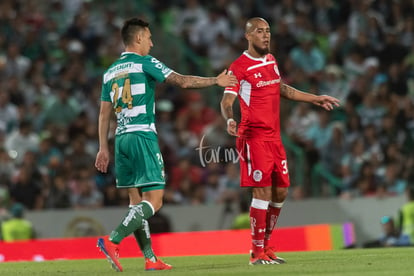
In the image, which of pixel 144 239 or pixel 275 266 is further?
pixel 144 239

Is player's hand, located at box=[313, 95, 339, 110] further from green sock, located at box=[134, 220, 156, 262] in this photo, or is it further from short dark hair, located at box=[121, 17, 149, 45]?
green sock, located at box=[134, 220, 156, 262]

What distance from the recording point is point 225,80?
9.66m

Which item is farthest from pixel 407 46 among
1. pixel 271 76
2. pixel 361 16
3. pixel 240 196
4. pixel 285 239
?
pixel 271 76

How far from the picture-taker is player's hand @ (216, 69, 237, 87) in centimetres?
959

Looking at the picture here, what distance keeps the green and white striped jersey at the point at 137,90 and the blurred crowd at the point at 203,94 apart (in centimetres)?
586

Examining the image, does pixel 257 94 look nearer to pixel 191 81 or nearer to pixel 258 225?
pixel 191 81

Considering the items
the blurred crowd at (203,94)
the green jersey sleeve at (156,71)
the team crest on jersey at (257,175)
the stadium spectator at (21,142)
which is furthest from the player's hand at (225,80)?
the stadium spectator at (21,142)

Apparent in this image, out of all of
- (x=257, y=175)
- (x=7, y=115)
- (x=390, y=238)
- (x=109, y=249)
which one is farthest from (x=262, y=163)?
(x=7, y=115)

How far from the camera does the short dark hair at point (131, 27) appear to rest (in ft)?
32.7

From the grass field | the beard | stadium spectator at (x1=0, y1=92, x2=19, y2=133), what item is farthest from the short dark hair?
stadium spectator at (x1=0, y1=92, x2=19, y2=133)

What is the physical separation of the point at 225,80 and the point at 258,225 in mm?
1611

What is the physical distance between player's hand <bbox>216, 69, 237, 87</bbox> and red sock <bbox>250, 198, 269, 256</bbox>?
1349 mm

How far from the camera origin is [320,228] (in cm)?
1603

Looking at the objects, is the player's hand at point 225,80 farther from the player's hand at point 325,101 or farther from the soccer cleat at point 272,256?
the soccer cleat at point 272,256
